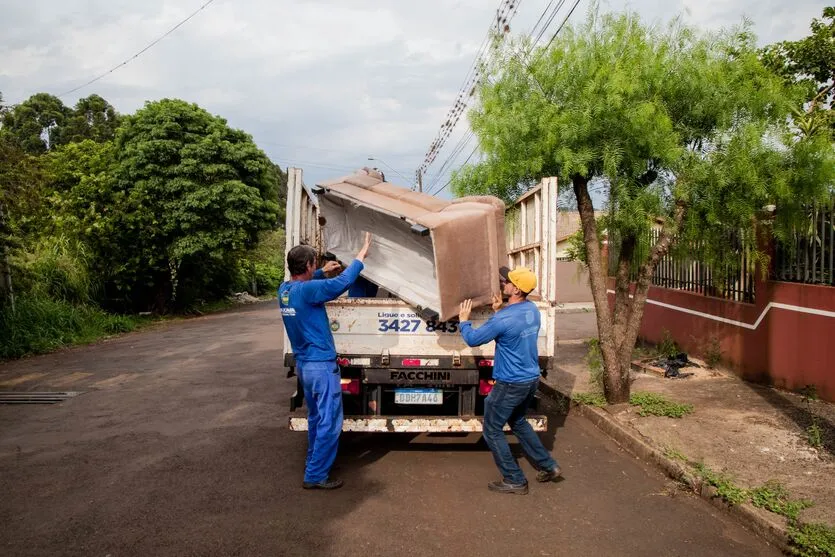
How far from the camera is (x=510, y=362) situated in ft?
15.9

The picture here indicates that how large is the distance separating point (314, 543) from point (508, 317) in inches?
81.0

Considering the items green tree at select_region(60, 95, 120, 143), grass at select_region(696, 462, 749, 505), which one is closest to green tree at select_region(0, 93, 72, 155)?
green tree at select_region(60, 95, 120, 143)

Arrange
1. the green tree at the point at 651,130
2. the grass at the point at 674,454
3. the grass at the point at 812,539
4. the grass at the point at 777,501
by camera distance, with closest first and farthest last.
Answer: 1. the grass at the point at 812,539
2. the grass at the point at 777,501
3. the grass at the point at 674,454
4. the green tree at the point at 651,130

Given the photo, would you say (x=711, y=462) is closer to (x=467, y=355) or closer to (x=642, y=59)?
(x=467, y=355)

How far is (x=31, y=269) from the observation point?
1575 cm

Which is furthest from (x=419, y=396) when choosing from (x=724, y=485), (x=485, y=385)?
(x=724, y=485)

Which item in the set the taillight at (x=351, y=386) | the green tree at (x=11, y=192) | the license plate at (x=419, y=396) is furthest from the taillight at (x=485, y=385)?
the green tree at (x=11, y=192)

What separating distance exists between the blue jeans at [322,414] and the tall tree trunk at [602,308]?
3.64 metres

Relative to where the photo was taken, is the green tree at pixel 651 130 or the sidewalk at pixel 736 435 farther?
the green tree at pixel 651 130

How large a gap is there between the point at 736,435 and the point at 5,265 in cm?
1377

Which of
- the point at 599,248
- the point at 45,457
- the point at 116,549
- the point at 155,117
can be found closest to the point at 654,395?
the point at 599,248

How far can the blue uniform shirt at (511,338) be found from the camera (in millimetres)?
4809

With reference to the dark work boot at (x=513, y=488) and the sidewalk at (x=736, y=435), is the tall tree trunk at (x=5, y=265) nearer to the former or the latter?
the sidewalk at (x=736, y=435)

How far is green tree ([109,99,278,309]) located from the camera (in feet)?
70.0
